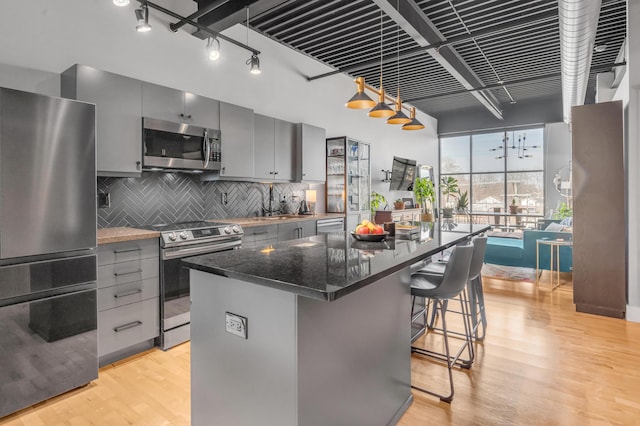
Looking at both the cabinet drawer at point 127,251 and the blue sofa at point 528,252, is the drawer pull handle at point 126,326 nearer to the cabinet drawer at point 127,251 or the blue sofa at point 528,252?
the cabinet drawer at point 127,251

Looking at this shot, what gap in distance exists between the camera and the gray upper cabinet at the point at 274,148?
4531 mm

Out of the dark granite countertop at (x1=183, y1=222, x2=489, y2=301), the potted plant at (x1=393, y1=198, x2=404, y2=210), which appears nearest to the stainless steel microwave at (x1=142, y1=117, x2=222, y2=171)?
the dark granite countertop at (x1=183, y1=222, x2=489, y2=301)

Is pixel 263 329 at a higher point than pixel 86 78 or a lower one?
lower

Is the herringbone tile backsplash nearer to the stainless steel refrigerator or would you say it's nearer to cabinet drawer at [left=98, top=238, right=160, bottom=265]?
cabinet drawer at [left=98, top=238, right=160, bottom=265]

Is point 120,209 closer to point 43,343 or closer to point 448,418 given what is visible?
point 43,343

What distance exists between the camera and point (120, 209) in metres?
3.47

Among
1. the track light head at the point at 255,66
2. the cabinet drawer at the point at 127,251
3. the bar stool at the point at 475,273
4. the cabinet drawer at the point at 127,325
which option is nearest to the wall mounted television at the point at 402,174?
the track light head at the point at 255,66

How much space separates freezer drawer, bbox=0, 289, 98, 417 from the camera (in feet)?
7.20

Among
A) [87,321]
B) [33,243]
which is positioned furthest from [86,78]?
[87,321]

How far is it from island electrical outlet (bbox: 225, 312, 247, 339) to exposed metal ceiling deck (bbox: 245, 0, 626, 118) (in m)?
3.25

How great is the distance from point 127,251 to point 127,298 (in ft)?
1.28

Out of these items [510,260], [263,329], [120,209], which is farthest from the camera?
[510,260]

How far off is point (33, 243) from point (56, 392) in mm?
1021

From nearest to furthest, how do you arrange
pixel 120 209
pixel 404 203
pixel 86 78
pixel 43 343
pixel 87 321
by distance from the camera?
pixel 43 343 → pixel 87 321 → pixel 86 78 → pixel 120 209 → pixel 404 203
